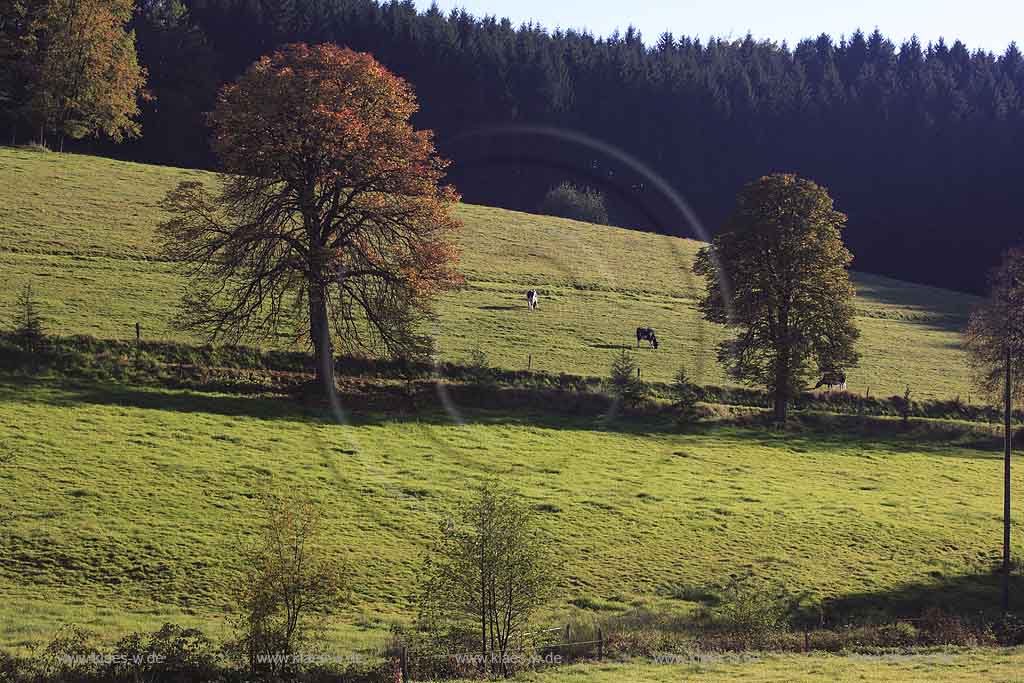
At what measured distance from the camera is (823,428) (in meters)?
51.7

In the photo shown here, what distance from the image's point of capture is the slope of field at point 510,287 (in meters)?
54.1

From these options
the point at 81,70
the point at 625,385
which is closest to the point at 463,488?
the point at 625,385

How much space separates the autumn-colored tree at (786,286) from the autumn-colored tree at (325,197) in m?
15.2

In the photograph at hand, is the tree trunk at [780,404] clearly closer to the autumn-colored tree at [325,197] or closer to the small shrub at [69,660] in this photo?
the autumn-colored tree at [325,197]

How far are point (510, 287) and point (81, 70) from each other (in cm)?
4528

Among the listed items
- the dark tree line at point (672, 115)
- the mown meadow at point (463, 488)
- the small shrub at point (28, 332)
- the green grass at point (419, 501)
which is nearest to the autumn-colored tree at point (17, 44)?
the dark tree line at point (672, 115)

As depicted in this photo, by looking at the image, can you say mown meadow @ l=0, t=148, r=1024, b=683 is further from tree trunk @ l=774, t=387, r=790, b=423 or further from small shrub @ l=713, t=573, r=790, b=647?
tree trunk @ l=774, t=387, r=790, b=423

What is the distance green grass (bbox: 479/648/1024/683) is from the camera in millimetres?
22703

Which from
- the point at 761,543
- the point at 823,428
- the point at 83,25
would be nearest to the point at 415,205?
the point at 761,543

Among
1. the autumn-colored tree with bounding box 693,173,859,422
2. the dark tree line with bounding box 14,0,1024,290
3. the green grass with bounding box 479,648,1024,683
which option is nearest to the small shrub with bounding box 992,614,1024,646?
the green grass with bounding box 479,648,1024,683

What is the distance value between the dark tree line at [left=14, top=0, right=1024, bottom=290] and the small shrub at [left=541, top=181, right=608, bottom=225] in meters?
1.49

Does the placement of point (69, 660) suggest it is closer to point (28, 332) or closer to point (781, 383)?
point (28, 332)

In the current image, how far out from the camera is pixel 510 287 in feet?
233

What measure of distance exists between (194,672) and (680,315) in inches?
2102
